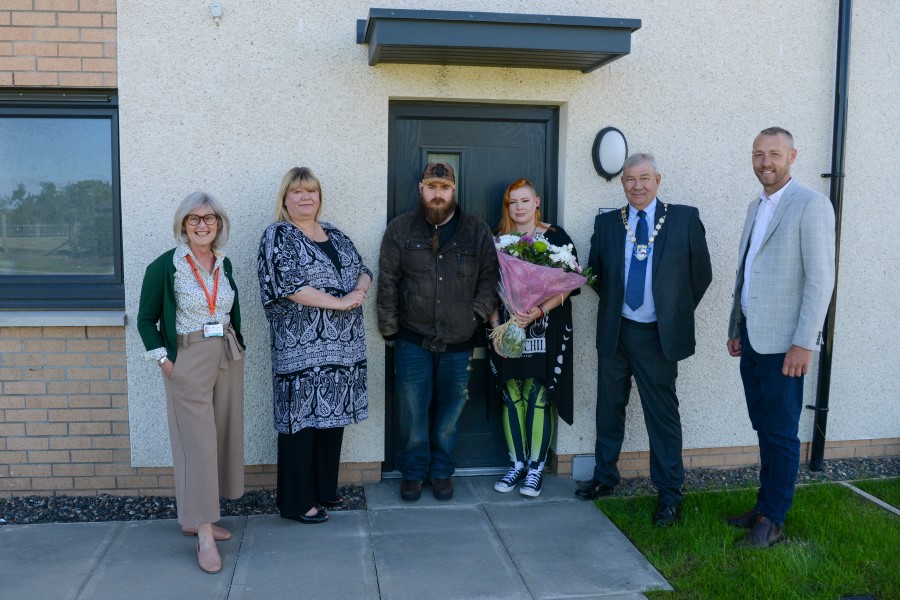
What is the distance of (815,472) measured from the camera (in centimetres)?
518

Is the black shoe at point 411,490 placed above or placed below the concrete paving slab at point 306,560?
above

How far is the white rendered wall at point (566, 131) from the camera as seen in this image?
4.36 metres

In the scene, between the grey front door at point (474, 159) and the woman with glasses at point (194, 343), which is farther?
the grey front door at point (474, 159)

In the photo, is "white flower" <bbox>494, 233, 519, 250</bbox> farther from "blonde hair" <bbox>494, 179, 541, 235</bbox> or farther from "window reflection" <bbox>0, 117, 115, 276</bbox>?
"window reflection" <bbox>0, 117, 115, 276</bbox>

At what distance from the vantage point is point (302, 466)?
415 centimetres

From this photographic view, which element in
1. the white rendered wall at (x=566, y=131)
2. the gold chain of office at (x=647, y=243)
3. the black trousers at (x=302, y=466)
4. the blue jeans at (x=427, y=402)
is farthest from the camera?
the blue jeans at (x=427, y=402)

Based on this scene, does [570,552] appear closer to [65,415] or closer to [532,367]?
[532,367]

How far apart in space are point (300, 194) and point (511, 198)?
1.29 m

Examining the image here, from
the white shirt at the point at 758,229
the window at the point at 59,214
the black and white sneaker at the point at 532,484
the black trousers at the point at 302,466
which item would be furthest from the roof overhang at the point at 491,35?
the black and white sneaker at the point at 532,484

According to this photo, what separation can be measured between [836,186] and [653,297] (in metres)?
1.76

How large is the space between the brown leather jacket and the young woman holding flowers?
175 mm

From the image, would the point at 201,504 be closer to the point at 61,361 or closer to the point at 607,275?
the point at 61,361

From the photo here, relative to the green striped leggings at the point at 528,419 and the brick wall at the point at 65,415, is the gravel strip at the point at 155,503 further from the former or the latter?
the green striped leggings at the point at 528,419

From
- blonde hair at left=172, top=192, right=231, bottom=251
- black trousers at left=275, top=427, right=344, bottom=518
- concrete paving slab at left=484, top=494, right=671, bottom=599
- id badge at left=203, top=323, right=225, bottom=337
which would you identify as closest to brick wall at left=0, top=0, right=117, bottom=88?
blonde hair at left=172, top=192, right=231, bottom=251
